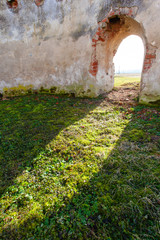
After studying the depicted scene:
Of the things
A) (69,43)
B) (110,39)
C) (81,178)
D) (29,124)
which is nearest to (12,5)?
(69,43)

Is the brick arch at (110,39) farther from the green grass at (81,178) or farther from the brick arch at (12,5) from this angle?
the brick arch at (12,5)

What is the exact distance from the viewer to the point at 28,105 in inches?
226

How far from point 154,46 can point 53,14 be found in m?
4.76

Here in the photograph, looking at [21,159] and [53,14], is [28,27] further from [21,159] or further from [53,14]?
[21,159]

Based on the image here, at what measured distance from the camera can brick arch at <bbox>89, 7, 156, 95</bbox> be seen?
461cm

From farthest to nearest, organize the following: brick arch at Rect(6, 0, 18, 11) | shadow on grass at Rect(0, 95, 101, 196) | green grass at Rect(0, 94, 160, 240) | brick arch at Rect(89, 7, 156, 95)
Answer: brick arch at Rect(6, 0, 18, 11) → brick arch at Rect(89, 7, 156, 95) → shadow on grass at Rect(0, 95, 101, 196) → green grass at Rect(0, 94, 160, 240)

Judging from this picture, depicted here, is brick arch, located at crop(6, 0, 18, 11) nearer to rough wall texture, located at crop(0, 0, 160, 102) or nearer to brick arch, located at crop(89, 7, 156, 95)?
rough wall texture, located at crop(0, 0, 160, 102)

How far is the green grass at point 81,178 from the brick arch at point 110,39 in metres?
2.47

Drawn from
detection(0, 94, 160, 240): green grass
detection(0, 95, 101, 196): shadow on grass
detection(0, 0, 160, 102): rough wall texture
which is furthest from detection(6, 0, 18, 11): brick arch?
detection(0, 94, 160, 240): green grass

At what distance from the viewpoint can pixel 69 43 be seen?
19.5 ft

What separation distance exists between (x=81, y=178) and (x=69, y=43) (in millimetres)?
5893

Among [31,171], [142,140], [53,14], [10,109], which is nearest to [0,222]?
[31,171]

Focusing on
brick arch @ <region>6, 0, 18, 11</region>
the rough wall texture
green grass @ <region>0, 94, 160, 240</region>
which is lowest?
green grass @ <region>0, 94, 160, 240</region>

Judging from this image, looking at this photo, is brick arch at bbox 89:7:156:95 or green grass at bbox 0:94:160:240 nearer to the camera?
green grass at bbox 0:94:160:240
